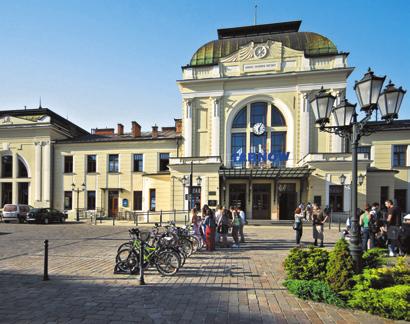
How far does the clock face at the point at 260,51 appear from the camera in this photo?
2692 cm

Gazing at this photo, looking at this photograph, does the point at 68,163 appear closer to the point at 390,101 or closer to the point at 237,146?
the point at 237,146

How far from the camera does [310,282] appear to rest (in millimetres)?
5285

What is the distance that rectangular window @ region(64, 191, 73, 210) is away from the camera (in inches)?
1177

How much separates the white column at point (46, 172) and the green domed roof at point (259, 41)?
19.0m

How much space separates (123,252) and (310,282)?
471cm

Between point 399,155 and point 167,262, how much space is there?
2856cm

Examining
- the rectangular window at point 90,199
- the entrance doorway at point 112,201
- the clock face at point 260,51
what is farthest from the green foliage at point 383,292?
the rectangular window at point 90,199

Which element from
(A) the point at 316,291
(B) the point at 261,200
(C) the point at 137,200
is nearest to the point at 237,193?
(B) the point at 261,200

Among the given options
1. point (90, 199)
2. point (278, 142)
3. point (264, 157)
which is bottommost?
point (90, 199)

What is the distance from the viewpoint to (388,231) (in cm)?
886

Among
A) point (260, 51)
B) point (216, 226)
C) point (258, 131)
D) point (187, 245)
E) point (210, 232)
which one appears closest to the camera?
point (187, 245)

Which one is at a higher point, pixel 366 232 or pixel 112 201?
pixel 366 232

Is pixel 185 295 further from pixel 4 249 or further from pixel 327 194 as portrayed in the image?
pixel 327 194

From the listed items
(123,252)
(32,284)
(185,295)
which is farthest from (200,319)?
(32,284)
